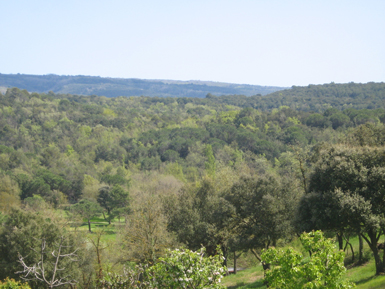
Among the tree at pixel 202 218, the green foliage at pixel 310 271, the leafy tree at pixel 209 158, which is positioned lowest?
the leafy tree at pixel 209 158

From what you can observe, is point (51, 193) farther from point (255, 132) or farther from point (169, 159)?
point (255, 132)

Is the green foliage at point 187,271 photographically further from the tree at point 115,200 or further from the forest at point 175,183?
the tree at point 115,200

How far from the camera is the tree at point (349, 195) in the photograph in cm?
1438

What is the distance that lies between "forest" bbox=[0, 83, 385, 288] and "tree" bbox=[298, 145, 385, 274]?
5 cm

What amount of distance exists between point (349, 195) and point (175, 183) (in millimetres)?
45745

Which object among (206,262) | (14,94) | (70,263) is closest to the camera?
(206,262)

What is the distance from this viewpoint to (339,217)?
14.9m

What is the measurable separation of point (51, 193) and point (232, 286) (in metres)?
52.1

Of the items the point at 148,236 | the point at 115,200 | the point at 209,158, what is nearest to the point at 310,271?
the point at 148,236

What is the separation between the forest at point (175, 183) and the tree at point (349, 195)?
0.05 meters

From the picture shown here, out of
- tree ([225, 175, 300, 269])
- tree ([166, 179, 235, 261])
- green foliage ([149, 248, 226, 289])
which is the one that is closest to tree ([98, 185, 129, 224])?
tree ([166, 179, 235, 261])

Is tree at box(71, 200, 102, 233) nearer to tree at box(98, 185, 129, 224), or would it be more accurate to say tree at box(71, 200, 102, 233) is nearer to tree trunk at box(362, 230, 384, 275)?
tree at box(98, 185, 129, 224)

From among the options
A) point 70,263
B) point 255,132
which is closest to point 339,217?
point 70,263

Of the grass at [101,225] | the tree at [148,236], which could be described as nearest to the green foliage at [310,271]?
the tree at [148,236]
